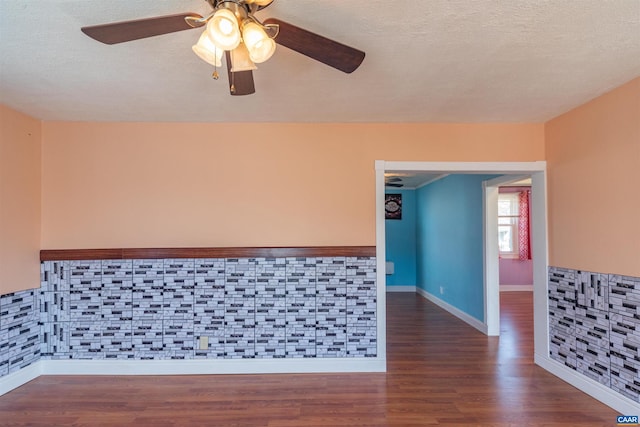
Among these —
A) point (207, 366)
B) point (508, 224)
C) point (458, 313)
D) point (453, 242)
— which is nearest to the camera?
point (207, 366)

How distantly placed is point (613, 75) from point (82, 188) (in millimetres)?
4248

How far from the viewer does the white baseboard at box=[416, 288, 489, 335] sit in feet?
15.0

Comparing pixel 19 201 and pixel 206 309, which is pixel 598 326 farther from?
pixel 19 201

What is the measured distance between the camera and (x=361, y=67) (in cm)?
222

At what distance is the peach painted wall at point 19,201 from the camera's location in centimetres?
286

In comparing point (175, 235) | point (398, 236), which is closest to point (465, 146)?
point (175, 235)

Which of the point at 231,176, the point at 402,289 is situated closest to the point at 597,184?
the point at 231,176

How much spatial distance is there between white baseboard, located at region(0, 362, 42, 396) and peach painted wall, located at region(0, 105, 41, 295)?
2.27 ft

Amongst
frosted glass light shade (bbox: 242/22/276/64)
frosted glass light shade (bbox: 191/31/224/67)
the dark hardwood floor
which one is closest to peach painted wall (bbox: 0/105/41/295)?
the dark hardwood floor

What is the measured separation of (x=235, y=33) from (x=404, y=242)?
6.83 metres

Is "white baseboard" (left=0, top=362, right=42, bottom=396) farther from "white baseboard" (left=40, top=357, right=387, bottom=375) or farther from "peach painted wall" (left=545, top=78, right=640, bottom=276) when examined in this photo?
"peach painted wall" (left=545, top=78, right=640, bottom=276)

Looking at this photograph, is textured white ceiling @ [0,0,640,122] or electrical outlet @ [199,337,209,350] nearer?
textured white ceiling @ [0,0,640,122]

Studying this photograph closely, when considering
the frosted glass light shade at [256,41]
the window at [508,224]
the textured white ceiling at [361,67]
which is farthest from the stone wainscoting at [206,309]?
the window at [508,224]

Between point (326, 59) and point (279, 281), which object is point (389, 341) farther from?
point (326, 59)
